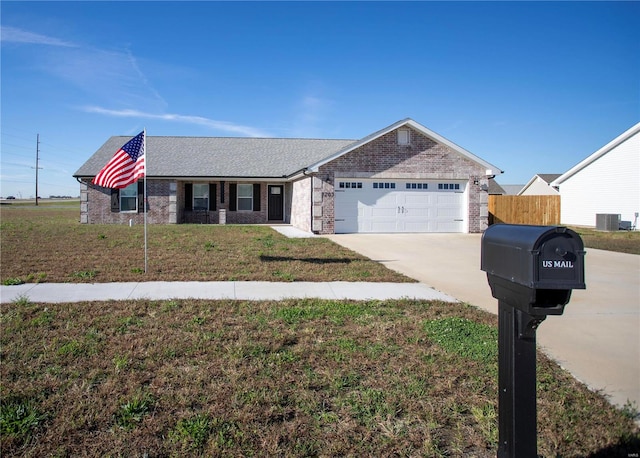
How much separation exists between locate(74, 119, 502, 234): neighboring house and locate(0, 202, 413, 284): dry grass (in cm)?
457

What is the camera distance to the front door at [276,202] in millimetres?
27056

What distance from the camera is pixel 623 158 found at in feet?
86.1

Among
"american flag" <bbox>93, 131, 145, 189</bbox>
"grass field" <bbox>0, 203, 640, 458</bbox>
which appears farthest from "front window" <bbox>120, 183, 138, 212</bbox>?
"grass field" <bbox>0, 203, 640, 458</bbox>

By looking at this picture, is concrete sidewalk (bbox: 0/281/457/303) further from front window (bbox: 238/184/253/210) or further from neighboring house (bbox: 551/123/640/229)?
neighboring house (bbox: 551/123/640/229)

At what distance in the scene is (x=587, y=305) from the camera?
6.99 metres

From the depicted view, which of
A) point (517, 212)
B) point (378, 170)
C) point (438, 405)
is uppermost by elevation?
point (378, 170)

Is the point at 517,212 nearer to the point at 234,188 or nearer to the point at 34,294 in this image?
the point at 234,188

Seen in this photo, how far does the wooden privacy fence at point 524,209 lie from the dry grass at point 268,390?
64.1 feet

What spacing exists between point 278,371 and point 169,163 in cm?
2430

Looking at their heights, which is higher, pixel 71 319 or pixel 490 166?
pixel 490 166

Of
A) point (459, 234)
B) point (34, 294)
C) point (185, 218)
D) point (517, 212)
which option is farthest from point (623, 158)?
point (34, 294)

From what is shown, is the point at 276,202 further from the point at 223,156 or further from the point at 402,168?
the point at 402,168

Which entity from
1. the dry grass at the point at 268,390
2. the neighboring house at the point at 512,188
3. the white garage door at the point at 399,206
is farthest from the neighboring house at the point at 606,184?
the neighboring house at the point at 512,188

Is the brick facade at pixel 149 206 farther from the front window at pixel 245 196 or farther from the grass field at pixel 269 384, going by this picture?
the grass field at pixel 269 384
